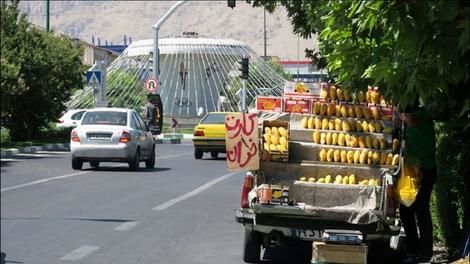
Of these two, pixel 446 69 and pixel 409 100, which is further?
pixel 409 100

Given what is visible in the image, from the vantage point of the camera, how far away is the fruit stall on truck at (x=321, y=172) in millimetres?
10344

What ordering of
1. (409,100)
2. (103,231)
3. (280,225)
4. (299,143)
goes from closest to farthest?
(409,100) → (280,225) → (299,143) → (103,231)

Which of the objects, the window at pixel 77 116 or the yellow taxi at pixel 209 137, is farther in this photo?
the window at pixel 77 116

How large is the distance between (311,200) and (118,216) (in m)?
5.63

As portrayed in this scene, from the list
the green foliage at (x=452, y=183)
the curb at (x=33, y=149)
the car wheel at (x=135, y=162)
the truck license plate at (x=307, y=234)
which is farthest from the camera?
the curb at (x=33, y=149)

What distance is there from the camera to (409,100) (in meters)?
5.83

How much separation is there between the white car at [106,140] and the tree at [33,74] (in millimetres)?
9322

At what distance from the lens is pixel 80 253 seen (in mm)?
11539

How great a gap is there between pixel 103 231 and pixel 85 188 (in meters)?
6.63

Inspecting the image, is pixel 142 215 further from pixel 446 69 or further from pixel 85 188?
pixel 446 69

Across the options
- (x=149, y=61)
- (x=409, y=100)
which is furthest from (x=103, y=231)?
(x=149, y=61)

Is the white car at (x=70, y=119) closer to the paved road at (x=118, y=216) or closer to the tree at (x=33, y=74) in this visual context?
the tree at (x=33, y=74)

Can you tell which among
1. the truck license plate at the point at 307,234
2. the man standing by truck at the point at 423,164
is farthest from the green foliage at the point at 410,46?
the man standing by truck at the point at 423,164

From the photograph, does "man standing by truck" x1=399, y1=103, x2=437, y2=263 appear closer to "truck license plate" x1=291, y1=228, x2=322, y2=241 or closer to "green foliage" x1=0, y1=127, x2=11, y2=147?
"truck license plate" x1=291, y1=228, x2=322, y2=241
